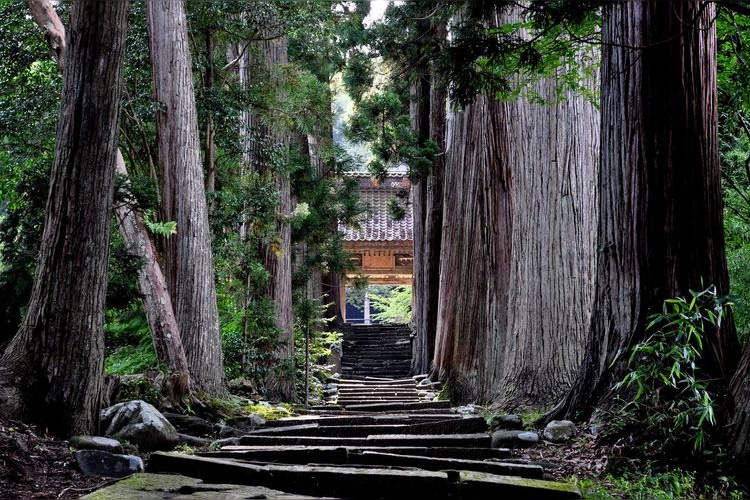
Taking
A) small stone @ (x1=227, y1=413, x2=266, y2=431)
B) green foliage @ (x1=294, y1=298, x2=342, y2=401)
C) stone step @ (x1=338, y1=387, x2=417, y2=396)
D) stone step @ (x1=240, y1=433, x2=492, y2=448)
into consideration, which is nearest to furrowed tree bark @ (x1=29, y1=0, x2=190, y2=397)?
small stone @ (x1=227, y1=413, x2=266, y2=431)

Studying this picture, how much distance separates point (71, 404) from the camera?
16.6ft

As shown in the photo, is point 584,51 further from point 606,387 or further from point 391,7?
point 391,7

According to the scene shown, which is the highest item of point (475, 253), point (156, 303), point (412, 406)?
point (475, 253)

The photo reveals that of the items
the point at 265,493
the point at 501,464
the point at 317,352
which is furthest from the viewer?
the point at 317,352

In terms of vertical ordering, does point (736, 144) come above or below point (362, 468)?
above

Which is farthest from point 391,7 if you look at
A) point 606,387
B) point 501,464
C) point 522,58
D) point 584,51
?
point 501,464

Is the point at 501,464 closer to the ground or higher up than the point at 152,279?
closer to the ground

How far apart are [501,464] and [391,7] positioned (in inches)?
356

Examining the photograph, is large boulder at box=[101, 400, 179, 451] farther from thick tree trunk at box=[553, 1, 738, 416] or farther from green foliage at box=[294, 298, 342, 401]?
green foliage at box=[294, 298, 342, 401]

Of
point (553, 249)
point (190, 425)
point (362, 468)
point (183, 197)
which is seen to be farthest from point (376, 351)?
point (362, 468)

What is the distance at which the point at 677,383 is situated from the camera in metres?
4.11

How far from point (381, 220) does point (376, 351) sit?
5210 millimetres

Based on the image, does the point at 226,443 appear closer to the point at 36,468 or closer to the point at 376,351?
the point at 36,468

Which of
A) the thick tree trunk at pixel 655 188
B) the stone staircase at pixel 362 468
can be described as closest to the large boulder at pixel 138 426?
the stone staircase at pixel 362 468
